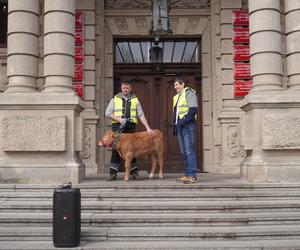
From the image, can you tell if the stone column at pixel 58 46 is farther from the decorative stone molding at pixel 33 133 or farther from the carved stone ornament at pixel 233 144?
the carved stone ornament at pixel 233 144

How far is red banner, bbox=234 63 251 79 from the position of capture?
47.3 ft

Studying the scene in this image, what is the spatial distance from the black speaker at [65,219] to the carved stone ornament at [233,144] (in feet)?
27.4

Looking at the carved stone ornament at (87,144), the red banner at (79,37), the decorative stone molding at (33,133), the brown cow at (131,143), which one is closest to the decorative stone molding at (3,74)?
the red banner at (79,37)

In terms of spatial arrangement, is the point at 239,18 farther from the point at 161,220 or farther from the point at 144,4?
the point at 161,220

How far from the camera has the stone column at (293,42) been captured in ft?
35.4

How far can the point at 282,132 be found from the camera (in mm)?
10172

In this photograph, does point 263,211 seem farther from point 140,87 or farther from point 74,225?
point 140,87

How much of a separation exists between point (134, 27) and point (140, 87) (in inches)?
77.3

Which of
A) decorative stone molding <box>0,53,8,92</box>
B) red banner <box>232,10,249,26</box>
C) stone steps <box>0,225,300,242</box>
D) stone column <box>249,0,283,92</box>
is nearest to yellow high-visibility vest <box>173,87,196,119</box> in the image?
stone column <box>249,0,283,92</box>

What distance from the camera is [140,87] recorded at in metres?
15.5

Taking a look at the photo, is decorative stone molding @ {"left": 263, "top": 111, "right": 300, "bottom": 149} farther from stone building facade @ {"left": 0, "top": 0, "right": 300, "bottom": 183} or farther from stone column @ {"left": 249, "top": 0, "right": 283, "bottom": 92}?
stone column @ {"left": 249, "top": 0, "right": 283, "bottom": 92}

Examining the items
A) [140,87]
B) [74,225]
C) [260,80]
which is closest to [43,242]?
[74,225]

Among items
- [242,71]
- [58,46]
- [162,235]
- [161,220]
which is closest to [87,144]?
[58,46]

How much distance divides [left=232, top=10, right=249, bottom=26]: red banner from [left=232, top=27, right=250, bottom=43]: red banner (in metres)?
0.16
